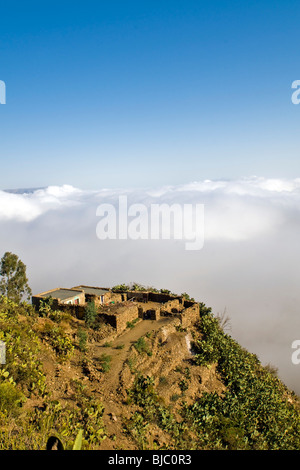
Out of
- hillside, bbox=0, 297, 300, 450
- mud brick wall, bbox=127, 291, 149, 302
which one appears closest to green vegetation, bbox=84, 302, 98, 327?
hillside, bbox=0, 297, 300, 450

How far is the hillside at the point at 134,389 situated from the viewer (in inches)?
426

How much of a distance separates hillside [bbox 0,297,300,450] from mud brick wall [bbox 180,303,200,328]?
51 centimetres

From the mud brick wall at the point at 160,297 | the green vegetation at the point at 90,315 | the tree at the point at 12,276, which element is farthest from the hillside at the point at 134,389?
the tree at the point at 12,276

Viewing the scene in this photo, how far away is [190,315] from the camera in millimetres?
22000

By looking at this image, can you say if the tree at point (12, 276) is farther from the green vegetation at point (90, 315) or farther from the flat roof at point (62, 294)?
the green vegetation at point (90, 315)

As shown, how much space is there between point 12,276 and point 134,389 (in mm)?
20699

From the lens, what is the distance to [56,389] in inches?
504

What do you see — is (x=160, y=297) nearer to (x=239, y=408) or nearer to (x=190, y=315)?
(x=190, y=315)

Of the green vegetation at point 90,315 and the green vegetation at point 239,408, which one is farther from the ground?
the green vegetation at point 90,315

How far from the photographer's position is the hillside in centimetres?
1083

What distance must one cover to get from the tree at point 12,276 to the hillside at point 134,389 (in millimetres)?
12997
